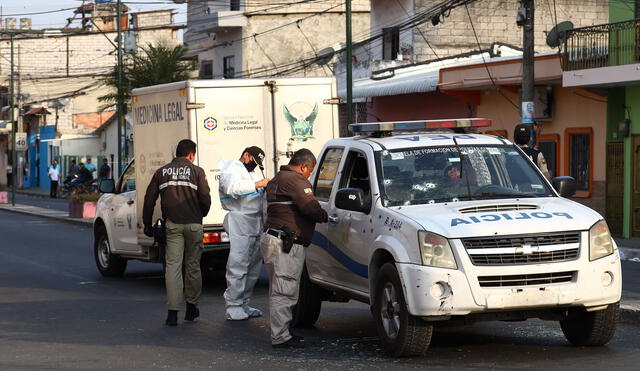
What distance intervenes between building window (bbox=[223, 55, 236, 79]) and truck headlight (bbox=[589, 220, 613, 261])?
144 ft

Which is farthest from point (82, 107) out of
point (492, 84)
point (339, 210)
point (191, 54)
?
point (339, 210)

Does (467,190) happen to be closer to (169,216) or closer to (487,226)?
(487,226)

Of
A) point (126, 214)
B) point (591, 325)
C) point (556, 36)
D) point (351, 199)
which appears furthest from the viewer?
point (556, 36)

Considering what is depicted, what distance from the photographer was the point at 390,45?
141ft

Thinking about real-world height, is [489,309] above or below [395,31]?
below

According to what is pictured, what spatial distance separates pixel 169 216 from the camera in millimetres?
11945

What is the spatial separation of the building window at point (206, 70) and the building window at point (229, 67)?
138 centimetres

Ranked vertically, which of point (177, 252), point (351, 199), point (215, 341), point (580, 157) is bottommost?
point (215, 341)

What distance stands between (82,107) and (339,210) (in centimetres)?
6676

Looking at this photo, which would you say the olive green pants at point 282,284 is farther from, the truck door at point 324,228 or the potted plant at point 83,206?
the potted plant at point 83,206

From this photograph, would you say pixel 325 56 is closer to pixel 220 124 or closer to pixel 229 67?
pixel 229 67

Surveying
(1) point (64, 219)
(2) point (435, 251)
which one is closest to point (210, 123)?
(2) point (435, 251)

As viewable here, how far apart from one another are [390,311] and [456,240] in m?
0.93

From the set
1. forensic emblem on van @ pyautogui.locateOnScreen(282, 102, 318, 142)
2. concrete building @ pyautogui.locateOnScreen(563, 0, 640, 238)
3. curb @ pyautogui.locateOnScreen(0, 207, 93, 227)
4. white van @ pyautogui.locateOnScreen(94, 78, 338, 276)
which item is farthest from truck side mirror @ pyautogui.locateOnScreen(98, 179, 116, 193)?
curb @ pyautogui.locateOnScreen(0, 207, 93, 227)
